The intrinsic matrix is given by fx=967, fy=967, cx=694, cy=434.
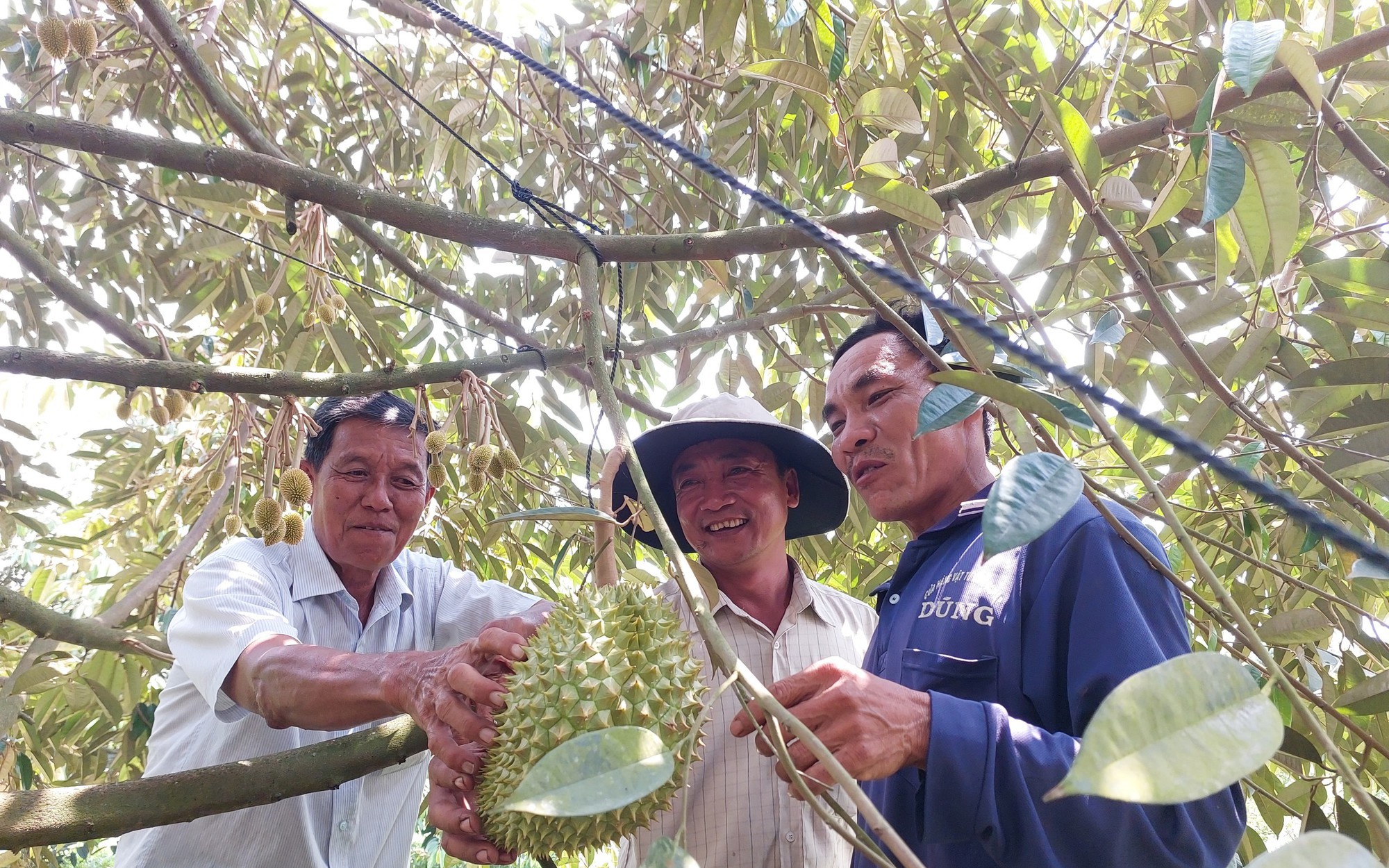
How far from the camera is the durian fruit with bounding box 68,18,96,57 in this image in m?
1.97

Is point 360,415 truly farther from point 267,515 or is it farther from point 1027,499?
point 1027,499

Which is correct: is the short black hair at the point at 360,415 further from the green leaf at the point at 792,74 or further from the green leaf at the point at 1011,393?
the green leaf at the point at 1011,393

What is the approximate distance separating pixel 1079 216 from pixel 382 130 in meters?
2.24

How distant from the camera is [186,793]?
1.12m

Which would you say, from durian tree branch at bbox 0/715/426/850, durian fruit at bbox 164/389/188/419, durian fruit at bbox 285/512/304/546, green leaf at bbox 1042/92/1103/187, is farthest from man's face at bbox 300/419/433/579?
green leaf at bbox 1042/92/1103/187

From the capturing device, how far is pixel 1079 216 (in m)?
1.93

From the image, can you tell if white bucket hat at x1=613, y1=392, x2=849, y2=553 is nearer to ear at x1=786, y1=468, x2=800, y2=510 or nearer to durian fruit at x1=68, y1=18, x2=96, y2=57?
ear at x1=786, y1=468, x2=800, y2=510

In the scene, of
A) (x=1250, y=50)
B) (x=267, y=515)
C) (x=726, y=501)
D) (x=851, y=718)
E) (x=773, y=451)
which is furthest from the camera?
(x=773, y=451)

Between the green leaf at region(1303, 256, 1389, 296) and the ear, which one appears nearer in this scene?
the green leaf at region(1303, 256, 1389, 296)

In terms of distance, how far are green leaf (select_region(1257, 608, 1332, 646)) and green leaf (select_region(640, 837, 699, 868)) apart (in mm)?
1102

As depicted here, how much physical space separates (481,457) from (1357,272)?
128cm

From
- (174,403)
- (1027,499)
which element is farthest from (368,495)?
(1027,499)

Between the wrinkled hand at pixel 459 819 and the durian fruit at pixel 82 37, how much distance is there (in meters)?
1.66

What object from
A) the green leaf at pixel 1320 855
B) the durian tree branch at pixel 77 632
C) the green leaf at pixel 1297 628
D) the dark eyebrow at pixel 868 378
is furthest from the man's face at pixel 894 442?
the durian tree branch at pixel 77 632
